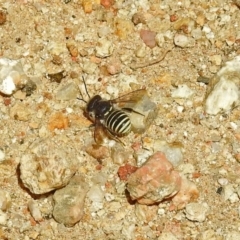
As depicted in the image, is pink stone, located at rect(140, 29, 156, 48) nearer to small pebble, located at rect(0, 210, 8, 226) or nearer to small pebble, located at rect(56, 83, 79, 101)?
small pebble, located at rect(56, 83, 79, 101)

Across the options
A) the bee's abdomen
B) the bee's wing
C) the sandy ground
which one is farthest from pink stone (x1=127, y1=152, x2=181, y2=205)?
the bee's wing

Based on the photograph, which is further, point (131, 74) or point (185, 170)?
point (131, 74)

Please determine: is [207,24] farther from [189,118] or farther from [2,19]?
[2,19]

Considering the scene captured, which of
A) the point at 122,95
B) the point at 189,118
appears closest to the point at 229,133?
the point at 189,118

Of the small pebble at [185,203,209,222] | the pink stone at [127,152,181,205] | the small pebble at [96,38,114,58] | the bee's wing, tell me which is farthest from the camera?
the small pebble at [96,38,114,58]

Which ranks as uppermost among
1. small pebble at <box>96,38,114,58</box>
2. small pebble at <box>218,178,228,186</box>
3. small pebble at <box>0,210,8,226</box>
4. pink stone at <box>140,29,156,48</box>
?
pink stone at <box>140,29,156,48</box>

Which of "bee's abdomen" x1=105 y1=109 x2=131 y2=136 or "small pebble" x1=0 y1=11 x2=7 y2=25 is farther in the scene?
"small pebble" x1=0 y1=11 x2=7 y2=25

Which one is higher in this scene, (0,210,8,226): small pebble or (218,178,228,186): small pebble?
(218,178,228,186): small pebble

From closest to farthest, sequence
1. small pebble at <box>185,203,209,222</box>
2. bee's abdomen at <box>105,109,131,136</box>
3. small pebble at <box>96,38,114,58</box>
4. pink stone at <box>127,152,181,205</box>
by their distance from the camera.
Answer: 1. pink stone at <box>127,152,181,205</box>
2. small pebble at <box>185,203,209,222</box>
3. bee's abdomen at <box>105,109,131,136</box>
4. small pebble at <box>96,38,114,58</box>
